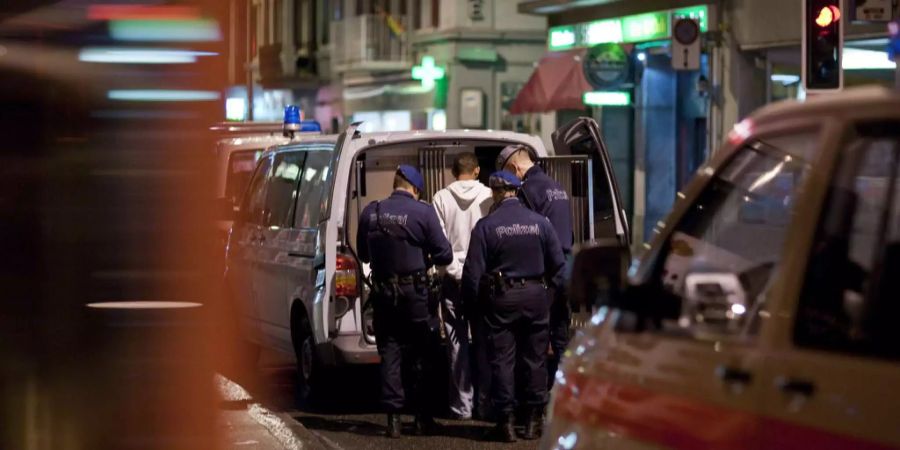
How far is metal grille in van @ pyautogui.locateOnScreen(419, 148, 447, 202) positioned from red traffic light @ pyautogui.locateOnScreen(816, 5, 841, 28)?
383 cm

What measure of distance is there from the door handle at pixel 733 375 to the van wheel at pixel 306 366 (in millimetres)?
7382

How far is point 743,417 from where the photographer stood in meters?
3.88

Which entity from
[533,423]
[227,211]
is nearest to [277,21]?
[227,211]

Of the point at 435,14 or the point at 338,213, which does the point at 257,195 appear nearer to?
the point at 338,213

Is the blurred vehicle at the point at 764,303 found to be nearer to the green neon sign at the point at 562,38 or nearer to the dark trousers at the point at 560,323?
the dark trousers at the point at 560,323

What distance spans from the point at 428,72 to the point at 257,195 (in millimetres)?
26263

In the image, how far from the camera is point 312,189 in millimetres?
11688

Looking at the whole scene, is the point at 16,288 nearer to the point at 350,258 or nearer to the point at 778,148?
the point at 778,148

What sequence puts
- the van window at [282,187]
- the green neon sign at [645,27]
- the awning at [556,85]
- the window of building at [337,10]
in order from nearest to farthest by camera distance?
the van window at [282,187]
the green neon sign at [645,27]
the awning at [556,85]
the window of building at [337,10]

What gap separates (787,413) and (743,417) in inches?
8.3

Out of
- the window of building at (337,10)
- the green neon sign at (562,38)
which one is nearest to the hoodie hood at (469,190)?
the green neon sign at (562,38)

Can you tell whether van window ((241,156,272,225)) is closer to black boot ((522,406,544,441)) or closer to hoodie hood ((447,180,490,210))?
hoodie hood ((447,180,490,210))

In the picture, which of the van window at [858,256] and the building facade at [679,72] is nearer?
the van window at [858,256]

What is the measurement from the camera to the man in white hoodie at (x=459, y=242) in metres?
10.6
